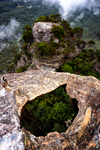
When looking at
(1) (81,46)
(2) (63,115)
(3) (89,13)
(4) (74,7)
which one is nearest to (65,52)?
(1) (81,46)

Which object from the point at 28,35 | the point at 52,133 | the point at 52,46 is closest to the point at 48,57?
the point at 52,46

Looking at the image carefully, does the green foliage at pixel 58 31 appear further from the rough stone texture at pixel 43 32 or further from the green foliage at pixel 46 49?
the green foliage at pixel 46 49

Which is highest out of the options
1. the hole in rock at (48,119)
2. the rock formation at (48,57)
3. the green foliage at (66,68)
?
the rock formation at (48,57)

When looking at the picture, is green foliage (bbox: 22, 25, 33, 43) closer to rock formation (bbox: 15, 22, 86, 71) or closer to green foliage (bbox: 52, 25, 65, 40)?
rock formation (bbox: 15, 22, 86, 71)

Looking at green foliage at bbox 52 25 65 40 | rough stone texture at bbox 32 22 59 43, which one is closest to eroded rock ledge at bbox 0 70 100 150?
rough stone texture at bbox 32 22 59 43

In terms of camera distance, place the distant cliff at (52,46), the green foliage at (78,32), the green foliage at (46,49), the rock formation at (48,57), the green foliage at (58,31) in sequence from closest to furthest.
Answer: the green foliage at (46,49)
the distant cliff at (52,46)
the rock formation at (48,57)
the green foliage at (58,31)
the green foliage at (78,32)

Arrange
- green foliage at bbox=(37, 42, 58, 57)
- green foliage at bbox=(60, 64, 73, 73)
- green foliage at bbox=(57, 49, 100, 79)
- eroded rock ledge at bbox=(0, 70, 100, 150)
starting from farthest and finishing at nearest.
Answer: green foliage at bbox=(57, 49, 100, 79)
green foliage at bbox=(60, 64, 73, 73)
green foliage at bbox=(37, 42, 58, 57)
eroded rock ledge at bbox=(0, 70, 100, 150)

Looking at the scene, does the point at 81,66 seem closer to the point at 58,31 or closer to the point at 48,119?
the point at 58,31


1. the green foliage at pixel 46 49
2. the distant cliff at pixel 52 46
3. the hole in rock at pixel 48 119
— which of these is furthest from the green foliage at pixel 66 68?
the hole in rock at pixel 48 119

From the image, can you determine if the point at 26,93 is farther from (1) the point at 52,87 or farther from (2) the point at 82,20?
(2) the point at 82,20
